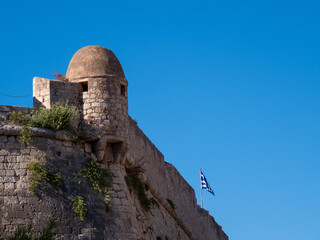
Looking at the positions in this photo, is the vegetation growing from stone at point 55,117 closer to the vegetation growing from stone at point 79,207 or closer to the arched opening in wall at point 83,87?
the arched opening in wall at point 83,87

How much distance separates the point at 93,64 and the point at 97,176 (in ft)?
8.48

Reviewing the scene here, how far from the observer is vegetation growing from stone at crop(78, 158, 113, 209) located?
17.4 meters

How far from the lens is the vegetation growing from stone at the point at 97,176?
1741cm

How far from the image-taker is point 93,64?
60.1ft

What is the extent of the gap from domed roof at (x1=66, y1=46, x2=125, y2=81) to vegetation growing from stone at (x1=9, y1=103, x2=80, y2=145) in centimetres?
95

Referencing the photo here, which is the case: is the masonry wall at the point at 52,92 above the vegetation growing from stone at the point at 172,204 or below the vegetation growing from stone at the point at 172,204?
above

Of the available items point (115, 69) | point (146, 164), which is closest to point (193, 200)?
point (146, 164)

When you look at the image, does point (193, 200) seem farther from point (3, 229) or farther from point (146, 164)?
point (3, 229)

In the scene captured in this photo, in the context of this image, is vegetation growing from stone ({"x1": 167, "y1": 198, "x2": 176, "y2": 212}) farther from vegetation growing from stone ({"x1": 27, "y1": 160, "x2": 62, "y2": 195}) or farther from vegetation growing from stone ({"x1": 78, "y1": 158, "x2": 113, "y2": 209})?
vegetation growing from stone ({"x1": 27, "y1": 160, "x2": 62, "y2": 195})

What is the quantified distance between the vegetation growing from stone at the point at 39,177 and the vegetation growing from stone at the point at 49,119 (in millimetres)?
552

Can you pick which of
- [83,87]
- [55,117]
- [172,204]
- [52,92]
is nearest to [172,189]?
[172,204]

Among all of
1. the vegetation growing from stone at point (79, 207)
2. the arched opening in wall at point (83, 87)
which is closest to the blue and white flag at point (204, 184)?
the arched opening in wall at point (83, 87)

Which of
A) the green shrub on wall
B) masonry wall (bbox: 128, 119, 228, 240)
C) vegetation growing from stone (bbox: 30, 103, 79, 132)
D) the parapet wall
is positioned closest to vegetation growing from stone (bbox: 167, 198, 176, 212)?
masonry wall (bbox: 128, 119, 228, 240)

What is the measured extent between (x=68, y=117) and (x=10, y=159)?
1.62 metres
